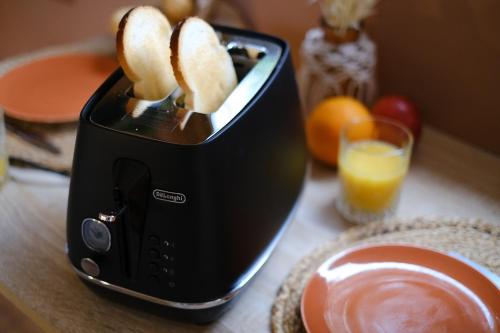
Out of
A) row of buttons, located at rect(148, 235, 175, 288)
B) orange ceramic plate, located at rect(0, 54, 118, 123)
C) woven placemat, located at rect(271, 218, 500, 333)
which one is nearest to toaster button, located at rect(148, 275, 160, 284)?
row of buttons, located at rect(148, 235, 175, 288)

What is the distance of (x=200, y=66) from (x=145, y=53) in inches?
2.7

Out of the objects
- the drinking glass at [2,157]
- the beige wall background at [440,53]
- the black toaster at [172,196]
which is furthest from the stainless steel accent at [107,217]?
the beige wall background at [440,53]

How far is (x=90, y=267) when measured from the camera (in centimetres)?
61

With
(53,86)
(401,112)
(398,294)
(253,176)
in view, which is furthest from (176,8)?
(398,294)

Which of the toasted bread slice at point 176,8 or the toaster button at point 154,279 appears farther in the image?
the toasted bread slice at point 176,8

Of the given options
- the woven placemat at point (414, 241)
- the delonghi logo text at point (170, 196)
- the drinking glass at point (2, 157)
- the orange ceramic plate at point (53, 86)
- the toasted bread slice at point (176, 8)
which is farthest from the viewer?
the toasted bread slice at point (176, 8)

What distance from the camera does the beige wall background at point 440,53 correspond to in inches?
33.9

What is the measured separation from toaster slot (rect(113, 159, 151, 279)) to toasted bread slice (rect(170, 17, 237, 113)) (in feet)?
0.33

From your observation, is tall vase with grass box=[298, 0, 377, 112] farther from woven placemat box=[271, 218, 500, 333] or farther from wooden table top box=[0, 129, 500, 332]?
woven placemat box=[271, 218, 500, 333]

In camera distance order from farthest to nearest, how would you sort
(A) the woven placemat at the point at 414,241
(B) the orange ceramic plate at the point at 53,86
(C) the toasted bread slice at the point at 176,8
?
(C) the toasted bread slice at the point at 176,8, (B) the orange ceramic plate at the point at 53,86, (A) the woven placemat at the point at 414,241

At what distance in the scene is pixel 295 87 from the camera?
75 centimetres

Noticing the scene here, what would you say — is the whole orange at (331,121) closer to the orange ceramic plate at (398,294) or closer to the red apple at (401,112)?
the red apple at (401,112)

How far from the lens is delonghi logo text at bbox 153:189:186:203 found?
543 millimetres

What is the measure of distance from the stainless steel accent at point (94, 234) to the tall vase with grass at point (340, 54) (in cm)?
49
